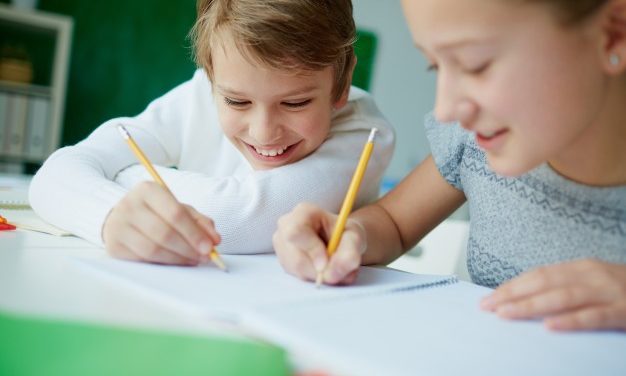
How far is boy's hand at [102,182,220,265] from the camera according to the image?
0.66m

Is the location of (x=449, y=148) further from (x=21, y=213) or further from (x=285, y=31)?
(x=21, y=213)

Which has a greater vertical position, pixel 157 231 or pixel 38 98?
pixel 157 231

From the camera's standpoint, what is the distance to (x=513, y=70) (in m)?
0.56

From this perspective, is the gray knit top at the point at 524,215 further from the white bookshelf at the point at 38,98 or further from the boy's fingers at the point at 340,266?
the white bookshelf at the point at 38,98

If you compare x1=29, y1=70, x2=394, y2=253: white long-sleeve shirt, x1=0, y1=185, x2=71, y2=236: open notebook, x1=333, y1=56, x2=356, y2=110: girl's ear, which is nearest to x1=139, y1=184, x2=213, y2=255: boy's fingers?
x1=29, y1=70, x2=394, y2=253: white long-sleeve shirt

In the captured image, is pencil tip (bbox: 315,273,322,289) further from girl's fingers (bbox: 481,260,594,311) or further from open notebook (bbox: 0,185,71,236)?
open notebook (bbox: 0,185,71,236)

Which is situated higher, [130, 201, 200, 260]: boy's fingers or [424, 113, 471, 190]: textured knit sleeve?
[424, 113, 471, 190]: textured knit sleeve

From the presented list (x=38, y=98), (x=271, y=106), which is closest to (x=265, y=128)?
(x=271, y=106)

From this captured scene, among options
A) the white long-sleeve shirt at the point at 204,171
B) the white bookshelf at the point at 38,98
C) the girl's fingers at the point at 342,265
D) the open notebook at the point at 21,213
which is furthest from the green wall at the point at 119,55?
the girl's fingers at the point at 342,265

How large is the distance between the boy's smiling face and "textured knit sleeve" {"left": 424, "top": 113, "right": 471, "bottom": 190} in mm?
172

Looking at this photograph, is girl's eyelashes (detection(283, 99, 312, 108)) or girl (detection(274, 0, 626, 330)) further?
girl's eyelashes (detection(283, 99, 312, 108))

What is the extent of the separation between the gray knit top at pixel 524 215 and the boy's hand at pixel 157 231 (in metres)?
0.41

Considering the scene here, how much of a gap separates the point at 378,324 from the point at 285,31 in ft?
1.69

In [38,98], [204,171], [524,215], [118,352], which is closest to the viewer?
[118,352]
